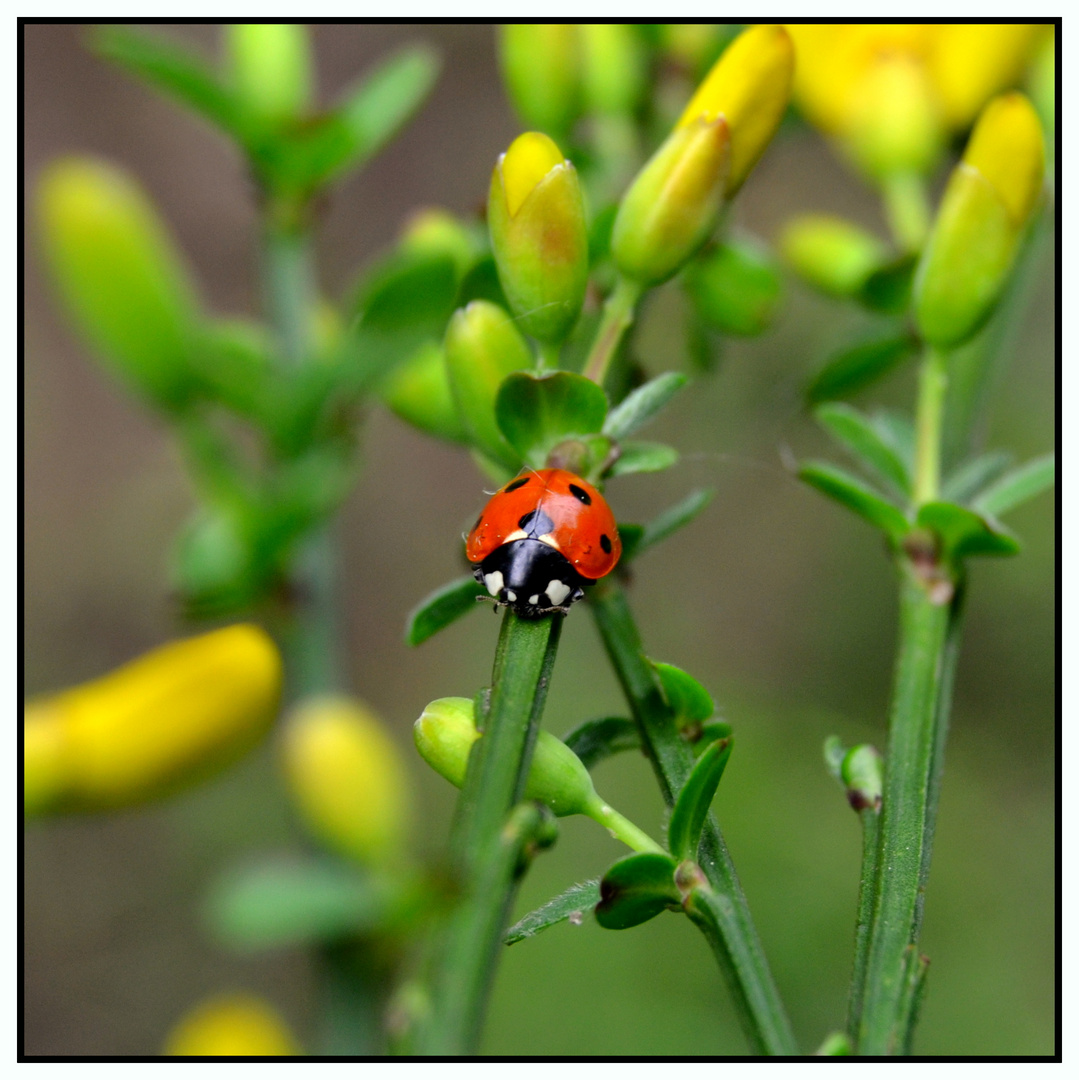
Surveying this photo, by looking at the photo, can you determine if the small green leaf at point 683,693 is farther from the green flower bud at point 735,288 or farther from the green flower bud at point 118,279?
the green flower bud at point 118,279

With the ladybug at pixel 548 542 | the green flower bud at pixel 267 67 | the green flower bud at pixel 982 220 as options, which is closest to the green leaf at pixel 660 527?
the ladybug at pixel 548 542

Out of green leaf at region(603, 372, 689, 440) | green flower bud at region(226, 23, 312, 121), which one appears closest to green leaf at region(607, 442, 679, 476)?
green leaf at region(603, 372, 689, 440)

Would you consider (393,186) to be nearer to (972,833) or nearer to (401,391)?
(972,833)

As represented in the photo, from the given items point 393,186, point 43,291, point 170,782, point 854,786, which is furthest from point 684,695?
point 393,186

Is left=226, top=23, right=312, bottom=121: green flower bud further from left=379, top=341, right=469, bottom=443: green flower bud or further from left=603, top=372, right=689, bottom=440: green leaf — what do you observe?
left=603, top=372, right=689, bottom=440: green leaf
